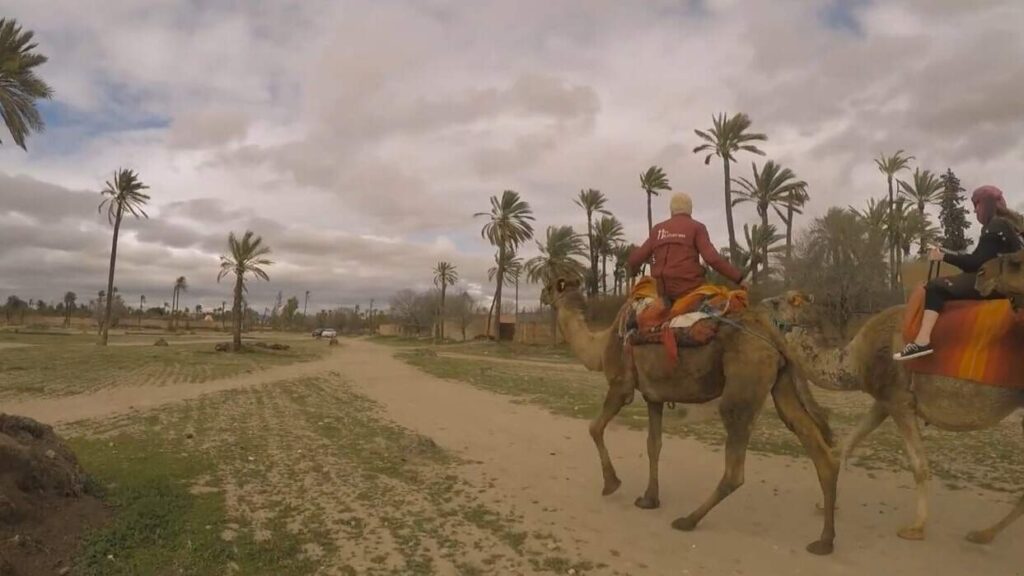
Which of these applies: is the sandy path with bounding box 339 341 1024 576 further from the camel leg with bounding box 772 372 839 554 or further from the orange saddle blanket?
the orange saddle blanket

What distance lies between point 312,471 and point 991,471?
865 cm

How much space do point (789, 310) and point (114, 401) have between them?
15.3 m

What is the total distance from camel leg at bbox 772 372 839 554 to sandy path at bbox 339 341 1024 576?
0.15 meters

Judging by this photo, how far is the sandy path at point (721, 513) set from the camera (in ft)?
15.6

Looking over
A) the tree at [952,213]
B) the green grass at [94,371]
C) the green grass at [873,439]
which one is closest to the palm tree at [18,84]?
the green grass at [94,371]

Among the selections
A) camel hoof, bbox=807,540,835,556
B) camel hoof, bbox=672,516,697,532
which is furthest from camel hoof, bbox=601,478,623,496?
camel hoof, bbox=807,540,835,556

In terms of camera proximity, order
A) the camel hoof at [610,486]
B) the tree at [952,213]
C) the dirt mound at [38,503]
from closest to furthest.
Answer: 1. the dirt mound at [38,503]
2. the camel hoof at [610,486]
3. the tree at [952,213]

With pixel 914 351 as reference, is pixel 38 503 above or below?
below

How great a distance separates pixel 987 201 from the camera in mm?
Result: 5164

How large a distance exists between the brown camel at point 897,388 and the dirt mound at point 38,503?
6.01m

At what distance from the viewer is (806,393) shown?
533cm

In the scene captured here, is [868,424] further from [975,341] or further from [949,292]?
[949,292]

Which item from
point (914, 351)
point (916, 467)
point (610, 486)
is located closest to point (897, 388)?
point (914, 351)

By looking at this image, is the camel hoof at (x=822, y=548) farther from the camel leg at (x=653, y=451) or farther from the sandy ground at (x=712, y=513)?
the camel leg at (x=653, y=451)
